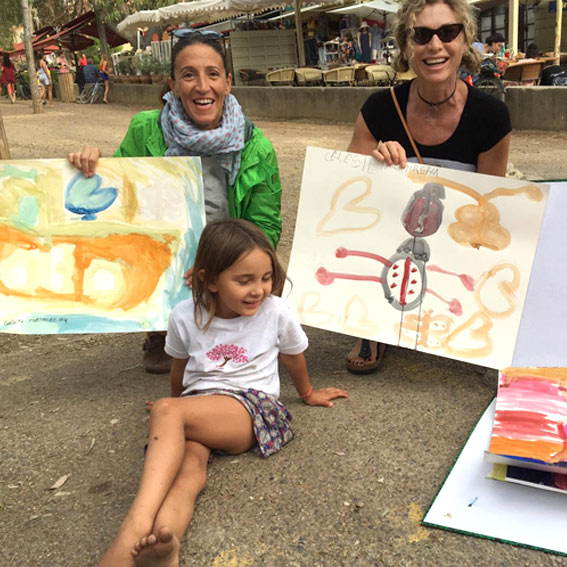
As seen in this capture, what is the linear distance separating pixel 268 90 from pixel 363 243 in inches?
453

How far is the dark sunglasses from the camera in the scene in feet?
9.02

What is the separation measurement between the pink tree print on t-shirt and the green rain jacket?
0.84 metres

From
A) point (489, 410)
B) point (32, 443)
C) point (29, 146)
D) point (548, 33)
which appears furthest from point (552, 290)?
point (548, 33)

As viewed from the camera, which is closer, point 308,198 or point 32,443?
point 32,443

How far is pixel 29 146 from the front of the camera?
10.9 m

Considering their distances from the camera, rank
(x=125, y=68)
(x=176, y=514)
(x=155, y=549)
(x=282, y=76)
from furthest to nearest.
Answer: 1. (x=125, y=68)
2. (x=282, y=76)
3. (x=176, y=514)
4. (x=155, y=549)

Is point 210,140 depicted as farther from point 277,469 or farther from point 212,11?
point 212,11

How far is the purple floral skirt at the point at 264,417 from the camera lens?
2.21 metres

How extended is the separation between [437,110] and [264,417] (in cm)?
160

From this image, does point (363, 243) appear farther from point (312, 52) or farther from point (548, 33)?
point (312, 52)

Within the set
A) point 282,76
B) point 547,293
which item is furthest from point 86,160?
point 282,76

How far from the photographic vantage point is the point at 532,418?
2133 millimetres

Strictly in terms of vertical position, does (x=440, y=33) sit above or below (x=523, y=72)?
above

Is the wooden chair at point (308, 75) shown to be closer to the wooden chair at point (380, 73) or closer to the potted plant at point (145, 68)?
the wooden chair at point (380, 73)
